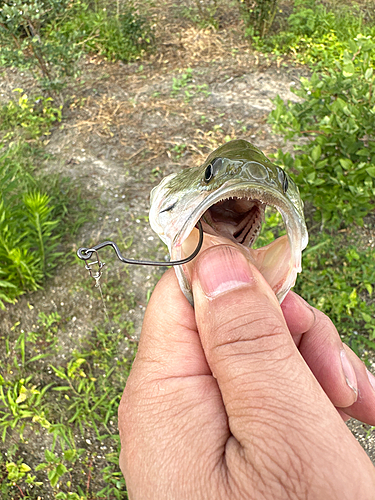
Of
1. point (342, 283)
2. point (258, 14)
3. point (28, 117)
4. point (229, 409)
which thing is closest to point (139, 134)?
point (28, 117)

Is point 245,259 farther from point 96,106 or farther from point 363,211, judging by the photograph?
point 96,106

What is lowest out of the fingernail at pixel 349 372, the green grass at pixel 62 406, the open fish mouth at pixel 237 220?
the green grass at pixel 62 406

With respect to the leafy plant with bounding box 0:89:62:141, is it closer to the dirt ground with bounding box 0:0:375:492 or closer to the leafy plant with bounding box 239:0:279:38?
the dirt ground with bounding box 0:0:375:492

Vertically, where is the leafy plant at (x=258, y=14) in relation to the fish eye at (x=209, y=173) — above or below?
below

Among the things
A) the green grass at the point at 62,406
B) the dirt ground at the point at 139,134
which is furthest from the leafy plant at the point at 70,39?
the green grass at the point at 62,406

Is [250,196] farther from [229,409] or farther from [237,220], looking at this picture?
[229,409]

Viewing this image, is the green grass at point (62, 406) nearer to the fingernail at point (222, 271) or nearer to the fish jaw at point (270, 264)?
the fish jaw at point (270, 264)

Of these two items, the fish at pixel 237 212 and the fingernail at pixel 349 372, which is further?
the fingernail at pixel 349 372

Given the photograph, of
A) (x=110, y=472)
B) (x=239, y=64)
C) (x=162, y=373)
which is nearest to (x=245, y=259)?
(x=162, y=373)
